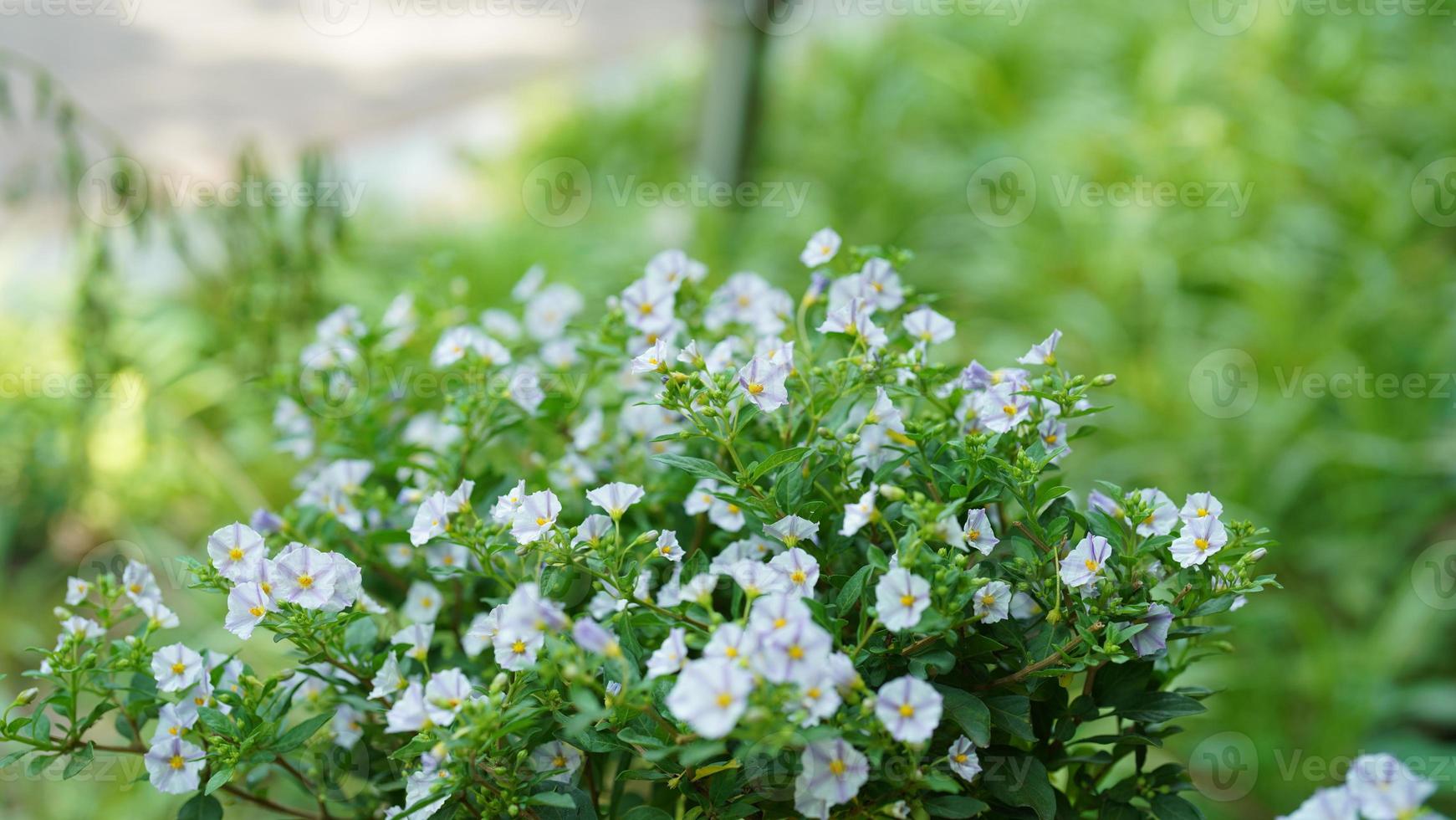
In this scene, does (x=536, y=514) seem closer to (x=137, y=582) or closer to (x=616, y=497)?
(x=616, y=497)

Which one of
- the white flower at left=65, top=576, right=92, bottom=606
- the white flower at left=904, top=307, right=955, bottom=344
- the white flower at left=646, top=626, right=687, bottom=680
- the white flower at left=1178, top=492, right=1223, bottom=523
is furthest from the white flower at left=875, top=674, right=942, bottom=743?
the white flower at left=65, top=576, right=92, bottom=606

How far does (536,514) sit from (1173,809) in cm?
45

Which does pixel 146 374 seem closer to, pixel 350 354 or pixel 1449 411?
pixel 350 354

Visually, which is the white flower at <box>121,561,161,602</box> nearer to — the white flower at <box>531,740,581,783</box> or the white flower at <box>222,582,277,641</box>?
the white flower at <box>222,582,277,641</box>

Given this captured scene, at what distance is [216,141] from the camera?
2.96m

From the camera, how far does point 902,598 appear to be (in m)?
0.61

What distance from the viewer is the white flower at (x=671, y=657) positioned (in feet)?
2.04

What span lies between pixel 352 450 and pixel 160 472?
4.57ft

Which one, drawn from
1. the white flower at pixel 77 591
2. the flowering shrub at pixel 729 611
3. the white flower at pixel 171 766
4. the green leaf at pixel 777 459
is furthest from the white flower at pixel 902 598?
the white flower at pixel 77 591

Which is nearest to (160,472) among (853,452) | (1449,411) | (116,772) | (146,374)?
(146,374)

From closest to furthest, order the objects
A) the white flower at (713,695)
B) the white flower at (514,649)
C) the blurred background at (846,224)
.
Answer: the white flower at (713,695), the white flower at (514,649), the blurred background at (846,224)

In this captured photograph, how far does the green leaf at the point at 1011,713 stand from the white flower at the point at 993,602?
0.05 meters

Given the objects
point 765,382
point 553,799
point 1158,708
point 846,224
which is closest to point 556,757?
point 553,799

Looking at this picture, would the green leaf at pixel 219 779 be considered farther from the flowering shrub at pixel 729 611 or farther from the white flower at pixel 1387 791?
the white flower at pixel 1387 791
